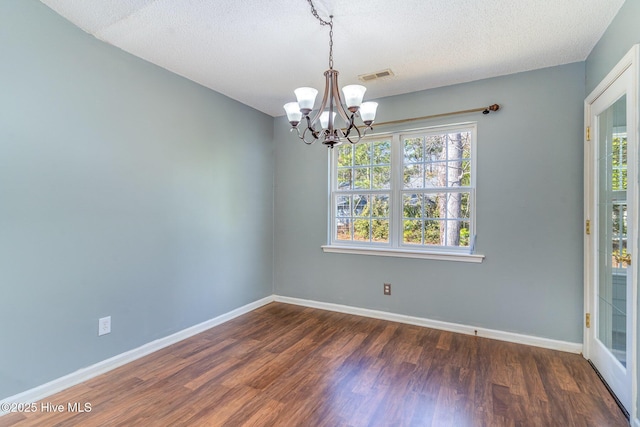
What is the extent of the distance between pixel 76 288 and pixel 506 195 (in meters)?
3.58

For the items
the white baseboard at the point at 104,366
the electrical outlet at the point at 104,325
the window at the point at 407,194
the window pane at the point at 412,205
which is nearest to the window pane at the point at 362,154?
the window at the point at 407,194

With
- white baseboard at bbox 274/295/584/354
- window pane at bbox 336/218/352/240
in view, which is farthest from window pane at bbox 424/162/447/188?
white baseboard at bbox 274/295/584/354

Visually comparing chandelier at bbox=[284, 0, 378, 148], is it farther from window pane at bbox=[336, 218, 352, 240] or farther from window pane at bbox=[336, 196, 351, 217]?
window pane at bbox=[336, 218, 352, 240]

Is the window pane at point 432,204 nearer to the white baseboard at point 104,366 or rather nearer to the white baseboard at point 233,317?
the white baseboard at point 233,317

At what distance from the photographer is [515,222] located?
9.30 ft

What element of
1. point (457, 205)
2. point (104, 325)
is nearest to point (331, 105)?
point (457, 205)

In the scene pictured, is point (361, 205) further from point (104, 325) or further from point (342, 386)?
point (104, 325)

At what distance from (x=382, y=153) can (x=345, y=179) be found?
1.78 ft

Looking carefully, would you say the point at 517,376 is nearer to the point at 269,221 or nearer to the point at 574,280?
the point at 574,280

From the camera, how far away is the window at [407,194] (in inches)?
123

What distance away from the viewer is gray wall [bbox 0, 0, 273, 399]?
189cm

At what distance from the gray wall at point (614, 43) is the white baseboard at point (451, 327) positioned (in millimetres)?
2139

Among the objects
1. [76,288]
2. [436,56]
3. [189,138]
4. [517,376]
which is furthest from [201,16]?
[517,376]

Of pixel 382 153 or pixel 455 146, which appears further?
pixel 382 153
